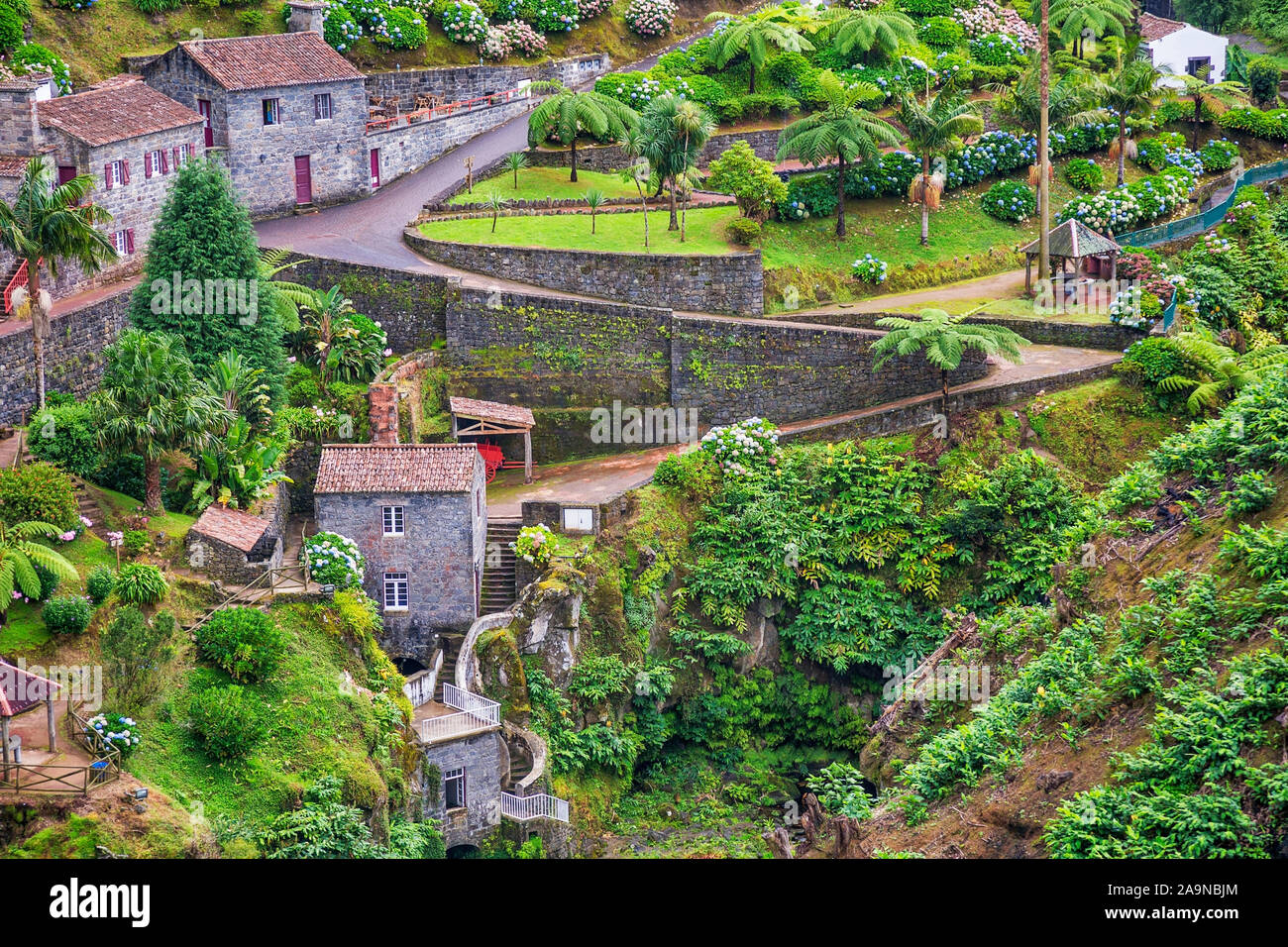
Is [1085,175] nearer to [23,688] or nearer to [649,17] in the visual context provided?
[649,17]

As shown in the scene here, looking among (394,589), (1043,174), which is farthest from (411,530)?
(1043,174)

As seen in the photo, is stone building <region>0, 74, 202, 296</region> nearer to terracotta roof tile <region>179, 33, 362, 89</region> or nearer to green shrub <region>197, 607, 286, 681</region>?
terracotta roof tile <region>179, 33, 362, 89</region>

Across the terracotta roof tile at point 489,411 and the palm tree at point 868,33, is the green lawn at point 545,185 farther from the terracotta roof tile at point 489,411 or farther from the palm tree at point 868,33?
the palm tree at point 868,33

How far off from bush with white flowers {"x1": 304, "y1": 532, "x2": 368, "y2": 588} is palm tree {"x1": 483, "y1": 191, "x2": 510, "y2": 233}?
50.6 feet

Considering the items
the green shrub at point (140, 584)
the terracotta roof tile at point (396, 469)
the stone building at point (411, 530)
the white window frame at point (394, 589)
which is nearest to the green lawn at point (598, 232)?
the terracotta roof tile at point (396, 469)

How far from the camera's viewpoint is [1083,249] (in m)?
56.1

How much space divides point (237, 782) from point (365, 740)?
349 cm

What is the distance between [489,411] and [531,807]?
40.4ft

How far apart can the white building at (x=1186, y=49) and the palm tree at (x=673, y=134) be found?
23676mm

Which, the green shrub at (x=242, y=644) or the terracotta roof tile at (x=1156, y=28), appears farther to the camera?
the terracotta roof tile at (x=1156, y=28)

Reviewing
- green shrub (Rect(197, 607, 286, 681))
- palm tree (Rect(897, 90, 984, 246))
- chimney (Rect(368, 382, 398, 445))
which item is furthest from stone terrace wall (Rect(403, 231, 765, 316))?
green shrub (Rect(197, 607, 286, 681))

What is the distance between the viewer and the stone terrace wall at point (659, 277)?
54.6 m

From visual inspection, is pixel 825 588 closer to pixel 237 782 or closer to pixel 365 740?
pixel 365 740

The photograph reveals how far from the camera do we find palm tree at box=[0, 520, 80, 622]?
129 feet
